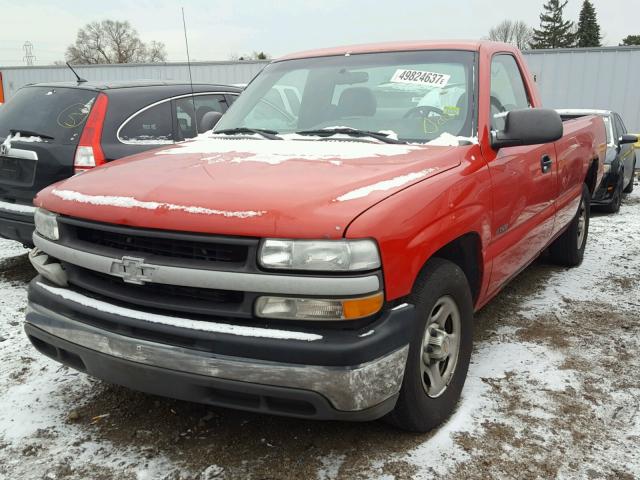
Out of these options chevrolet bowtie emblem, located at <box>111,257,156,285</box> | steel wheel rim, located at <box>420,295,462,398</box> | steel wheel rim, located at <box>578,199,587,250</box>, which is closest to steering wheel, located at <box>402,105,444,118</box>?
A: steel wheel rim, located at <box>420,295,462,398</box>

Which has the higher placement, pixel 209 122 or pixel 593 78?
pixel 209 122

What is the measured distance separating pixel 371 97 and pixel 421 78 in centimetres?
31

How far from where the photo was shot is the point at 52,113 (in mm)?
4965

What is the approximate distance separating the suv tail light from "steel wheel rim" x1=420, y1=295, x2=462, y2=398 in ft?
10.4

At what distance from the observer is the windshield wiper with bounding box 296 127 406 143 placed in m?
3.19

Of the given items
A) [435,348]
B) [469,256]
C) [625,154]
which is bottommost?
[625,154]

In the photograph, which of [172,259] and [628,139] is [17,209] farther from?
A: [628,139]

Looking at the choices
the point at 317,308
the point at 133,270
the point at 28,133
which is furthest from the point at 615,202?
the point at 133,270

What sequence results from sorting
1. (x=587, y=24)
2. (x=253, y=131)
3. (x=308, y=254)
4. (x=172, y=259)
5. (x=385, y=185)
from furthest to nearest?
(x=587, y=24), (x=253, y=131), (x=385, y=185), (x=172, y=259), (x=308, y=254)

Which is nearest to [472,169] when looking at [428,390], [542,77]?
[428,390]

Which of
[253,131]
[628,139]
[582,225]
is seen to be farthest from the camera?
[628,139]

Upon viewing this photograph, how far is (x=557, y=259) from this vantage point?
18.7 ft

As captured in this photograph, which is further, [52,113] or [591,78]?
[591,78]

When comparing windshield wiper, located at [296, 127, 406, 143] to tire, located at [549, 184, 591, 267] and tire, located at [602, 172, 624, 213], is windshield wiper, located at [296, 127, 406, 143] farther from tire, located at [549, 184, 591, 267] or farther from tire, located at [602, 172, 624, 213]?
tire, located at [602, 172, 624, 213]
